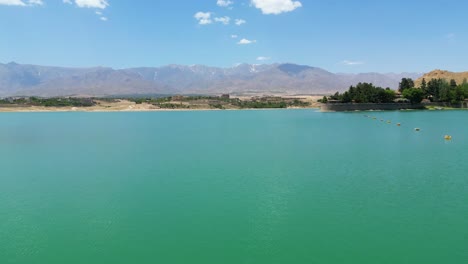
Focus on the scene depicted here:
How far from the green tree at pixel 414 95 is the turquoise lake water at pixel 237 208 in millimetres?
103828

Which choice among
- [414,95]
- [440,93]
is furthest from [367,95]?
[440,93]

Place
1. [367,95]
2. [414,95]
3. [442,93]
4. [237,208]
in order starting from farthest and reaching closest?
[442,93], [367,95], [414,95], [237,208]

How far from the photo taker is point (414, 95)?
144000 mm

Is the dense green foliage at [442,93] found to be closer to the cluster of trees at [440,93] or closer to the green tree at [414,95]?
the cluster of trees at [440,93]

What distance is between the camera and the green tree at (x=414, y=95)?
14375cm

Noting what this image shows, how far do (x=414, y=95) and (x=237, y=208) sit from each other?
5307 inches

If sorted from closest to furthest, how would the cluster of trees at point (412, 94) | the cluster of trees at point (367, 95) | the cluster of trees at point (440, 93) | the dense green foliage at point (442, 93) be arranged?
the cluster of trees at point (412, 94) < the cluster of trees at point (367, 95) < the cluster of trees at point (440, 93) < the dense green foliage at point (442, 93)

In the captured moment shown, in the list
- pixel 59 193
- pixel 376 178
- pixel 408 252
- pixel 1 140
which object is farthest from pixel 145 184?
pixel 1 140

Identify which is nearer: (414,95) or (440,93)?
(414,95)

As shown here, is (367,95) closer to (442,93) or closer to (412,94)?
(412,94)

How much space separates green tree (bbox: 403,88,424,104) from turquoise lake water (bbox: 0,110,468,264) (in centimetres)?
10383

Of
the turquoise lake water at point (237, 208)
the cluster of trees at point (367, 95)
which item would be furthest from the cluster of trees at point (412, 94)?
the turquoise lake water at point (237, 208)

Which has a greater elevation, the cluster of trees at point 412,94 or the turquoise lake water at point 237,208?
the cluster of trees at point 412,94

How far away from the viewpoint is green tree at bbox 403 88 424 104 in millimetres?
143750
